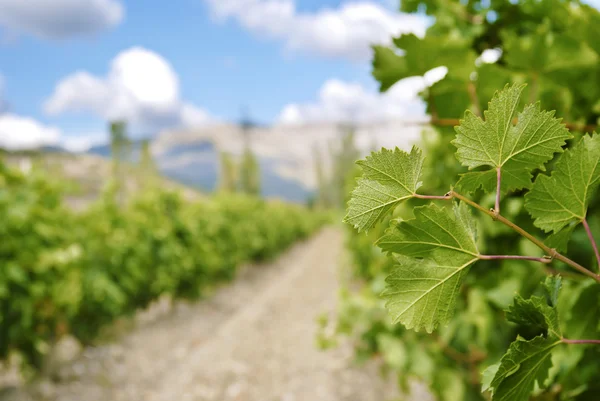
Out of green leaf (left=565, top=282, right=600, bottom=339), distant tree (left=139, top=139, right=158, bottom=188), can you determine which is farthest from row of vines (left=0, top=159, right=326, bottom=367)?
distant tree (left=139, top=139, right=158, bottom=188)

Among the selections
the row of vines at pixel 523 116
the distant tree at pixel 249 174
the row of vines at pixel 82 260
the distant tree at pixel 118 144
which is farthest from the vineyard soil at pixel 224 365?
the distant tree at pixel 249 174

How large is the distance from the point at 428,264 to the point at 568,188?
0.61 feet

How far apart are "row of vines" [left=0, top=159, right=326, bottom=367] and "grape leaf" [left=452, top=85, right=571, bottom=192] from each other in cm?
403

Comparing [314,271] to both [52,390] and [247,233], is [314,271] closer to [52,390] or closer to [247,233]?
[247,233]

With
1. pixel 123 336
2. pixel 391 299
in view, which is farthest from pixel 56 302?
pixel 391 299

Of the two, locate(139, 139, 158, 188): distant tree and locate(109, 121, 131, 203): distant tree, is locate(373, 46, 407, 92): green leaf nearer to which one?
locate(109, 121, 131, 203): distant tree

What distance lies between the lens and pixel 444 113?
3.85 feet

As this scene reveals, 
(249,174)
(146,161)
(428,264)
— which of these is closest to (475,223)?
(428,264)

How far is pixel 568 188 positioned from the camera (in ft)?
1.77

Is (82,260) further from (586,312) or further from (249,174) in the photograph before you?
(249,174)

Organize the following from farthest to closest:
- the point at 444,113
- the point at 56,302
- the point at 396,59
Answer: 1. the point at 56,302
2. the point at 444,113
3. the point at 396,59

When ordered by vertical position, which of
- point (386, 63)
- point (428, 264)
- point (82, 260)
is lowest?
point (82, 260)

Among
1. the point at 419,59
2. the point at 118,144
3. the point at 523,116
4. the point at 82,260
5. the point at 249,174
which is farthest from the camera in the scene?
the point at 249,174

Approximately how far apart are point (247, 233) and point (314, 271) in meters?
2.11
